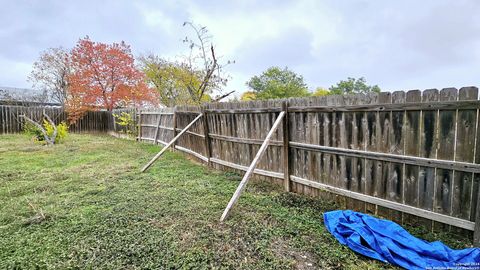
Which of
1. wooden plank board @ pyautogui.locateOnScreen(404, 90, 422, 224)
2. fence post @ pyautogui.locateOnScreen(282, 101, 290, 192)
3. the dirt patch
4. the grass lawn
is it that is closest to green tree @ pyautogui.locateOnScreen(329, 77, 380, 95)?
fence post @ pyautogui.locateOnScreen(282, 101, 290, 192)

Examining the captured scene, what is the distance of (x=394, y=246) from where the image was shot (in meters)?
2.14

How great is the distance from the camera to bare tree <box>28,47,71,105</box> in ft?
Answer: 61.9

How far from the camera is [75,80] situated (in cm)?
1372

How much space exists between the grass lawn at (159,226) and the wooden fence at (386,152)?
0.28 m

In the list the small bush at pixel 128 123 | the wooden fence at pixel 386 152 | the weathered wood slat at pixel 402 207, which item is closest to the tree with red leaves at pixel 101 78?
the small bush at pixel 128 123

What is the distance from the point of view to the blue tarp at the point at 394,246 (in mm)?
1925

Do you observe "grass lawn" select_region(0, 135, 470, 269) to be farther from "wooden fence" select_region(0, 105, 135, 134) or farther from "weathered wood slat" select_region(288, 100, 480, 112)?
"wooden fence" select_region(0, 105, 135, 134)

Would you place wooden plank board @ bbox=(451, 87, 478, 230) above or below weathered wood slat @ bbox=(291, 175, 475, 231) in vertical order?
above

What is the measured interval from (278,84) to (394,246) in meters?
25.7

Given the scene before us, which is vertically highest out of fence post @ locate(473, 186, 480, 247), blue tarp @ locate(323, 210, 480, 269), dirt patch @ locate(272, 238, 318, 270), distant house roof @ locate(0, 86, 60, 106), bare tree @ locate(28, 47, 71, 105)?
bare tree @ locate(28, 47, 71, 105)

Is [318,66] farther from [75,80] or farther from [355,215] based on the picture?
[355,215]

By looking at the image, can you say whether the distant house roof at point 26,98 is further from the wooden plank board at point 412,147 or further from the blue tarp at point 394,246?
the wooden plank board at point 412,147

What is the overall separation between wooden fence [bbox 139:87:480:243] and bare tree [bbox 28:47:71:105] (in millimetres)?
20330

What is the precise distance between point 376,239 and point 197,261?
164cm
